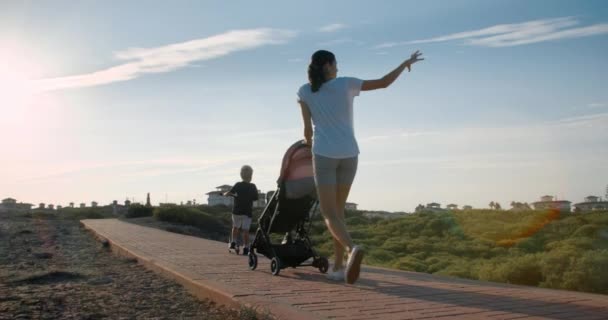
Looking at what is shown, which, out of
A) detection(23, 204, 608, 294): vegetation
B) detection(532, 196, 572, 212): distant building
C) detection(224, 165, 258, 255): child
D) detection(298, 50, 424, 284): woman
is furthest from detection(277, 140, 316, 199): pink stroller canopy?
detection(532, 196, 572, 212): distant building

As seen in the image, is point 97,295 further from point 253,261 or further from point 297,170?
point 297,170

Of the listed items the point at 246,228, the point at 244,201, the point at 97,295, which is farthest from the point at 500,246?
the point at 97,295

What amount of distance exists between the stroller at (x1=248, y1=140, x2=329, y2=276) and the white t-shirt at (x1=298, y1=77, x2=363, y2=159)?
0.78 m

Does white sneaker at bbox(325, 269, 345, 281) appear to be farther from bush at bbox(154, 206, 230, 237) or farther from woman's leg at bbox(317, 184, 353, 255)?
bush at bbox(154, 206, 230, 237)

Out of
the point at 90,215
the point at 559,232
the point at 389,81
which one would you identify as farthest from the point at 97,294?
the point at 90,215

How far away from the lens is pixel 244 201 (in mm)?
10367

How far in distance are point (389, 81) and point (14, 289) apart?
4452 millimetres

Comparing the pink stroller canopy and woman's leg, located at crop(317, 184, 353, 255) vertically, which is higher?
the pink stroller canopy

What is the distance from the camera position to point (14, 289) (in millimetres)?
6699

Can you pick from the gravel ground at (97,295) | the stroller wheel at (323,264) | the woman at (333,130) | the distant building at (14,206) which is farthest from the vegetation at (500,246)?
the distant building at (14,206)

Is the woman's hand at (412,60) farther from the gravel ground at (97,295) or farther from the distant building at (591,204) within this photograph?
the distant building at (591,204)

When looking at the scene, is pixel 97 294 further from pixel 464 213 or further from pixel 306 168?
pixel 464 213

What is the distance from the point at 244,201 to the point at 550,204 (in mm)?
12000

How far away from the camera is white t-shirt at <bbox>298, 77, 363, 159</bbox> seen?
231 inches
